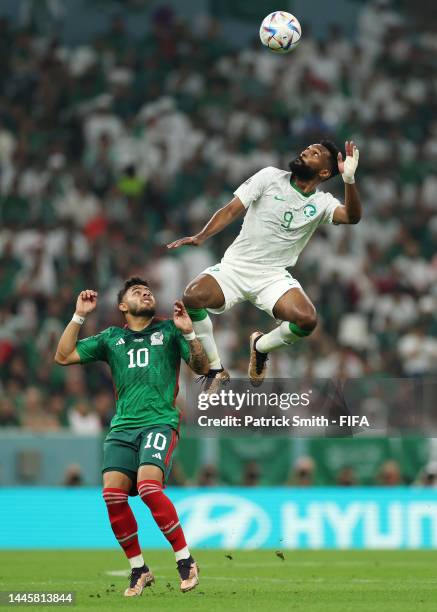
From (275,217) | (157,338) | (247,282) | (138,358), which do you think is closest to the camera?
(138,358)

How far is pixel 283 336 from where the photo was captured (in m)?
12.6

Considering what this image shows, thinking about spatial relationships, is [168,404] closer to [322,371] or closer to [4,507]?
[4,507]

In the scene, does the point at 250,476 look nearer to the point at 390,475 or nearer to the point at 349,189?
the point at 390,475

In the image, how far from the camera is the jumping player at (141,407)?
36.2 feet

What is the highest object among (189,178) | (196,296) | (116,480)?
(189,178)

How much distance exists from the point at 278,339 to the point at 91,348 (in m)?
1.80

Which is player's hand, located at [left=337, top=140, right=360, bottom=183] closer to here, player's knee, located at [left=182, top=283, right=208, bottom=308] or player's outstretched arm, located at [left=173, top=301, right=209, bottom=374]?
player's knee, located at [left=182, top=283, right=208, bottom=308]

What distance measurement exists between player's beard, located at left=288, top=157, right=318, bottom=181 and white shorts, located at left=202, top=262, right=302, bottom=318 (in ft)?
2.82

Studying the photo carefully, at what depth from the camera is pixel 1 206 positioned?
2227cm

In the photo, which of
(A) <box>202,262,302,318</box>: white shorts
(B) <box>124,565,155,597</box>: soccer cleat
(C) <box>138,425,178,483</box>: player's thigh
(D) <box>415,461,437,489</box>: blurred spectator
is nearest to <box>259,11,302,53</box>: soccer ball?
(A) <box>202,262,302,318</box>: white shorts

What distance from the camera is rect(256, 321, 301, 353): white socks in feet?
41.1

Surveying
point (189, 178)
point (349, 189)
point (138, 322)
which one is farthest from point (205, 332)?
point (189, 178)

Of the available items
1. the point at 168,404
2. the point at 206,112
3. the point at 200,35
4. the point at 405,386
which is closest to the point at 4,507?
the point at 405,386

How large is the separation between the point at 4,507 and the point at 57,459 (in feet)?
3.37
